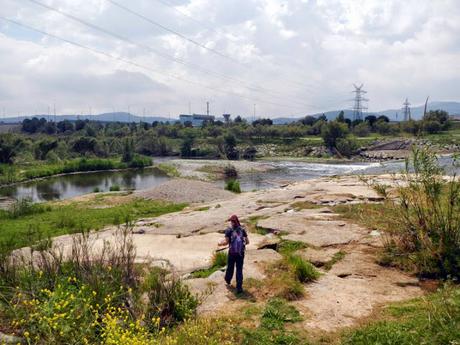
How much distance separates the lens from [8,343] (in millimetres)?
5535

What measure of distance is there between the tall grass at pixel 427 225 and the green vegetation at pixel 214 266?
12.1 feet

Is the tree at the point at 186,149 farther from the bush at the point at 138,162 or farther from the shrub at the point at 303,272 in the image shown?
the shrub at the point at 303,272

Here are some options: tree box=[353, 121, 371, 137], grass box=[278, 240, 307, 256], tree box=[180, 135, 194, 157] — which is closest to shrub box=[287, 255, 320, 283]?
grass box=[278, 240, 307, 256]

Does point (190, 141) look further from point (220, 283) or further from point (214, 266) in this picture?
point (220, 283)

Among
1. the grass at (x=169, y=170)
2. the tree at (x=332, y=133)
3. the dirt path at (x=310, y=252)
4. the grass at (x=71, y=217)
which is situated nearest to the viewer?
the dirt path at (x=310, y=252)

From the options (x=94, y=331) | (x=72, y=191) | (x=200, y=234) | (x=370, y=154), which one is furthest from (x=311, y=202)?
(x=370, y=154)

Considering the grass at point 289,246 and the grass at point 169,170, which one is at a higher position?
the grass at point 289,246

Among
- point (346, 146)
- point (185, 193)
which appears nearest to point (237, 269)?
point (185, 193)

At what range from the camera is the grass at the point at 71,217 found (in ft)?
59.8

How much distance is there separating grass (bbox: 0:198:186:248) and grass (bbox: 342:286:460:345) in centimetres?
1221

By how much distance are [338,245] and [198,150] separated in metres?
75.0

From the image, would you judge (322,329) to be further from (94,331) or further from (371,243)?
(371,243)

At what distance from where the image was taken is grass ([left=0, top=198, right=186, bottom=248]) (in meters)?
18.2

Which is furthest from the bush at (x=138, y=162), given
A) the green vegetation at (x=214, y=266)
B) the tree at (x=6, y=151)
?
the green vegetation at (x=214, y=266)
